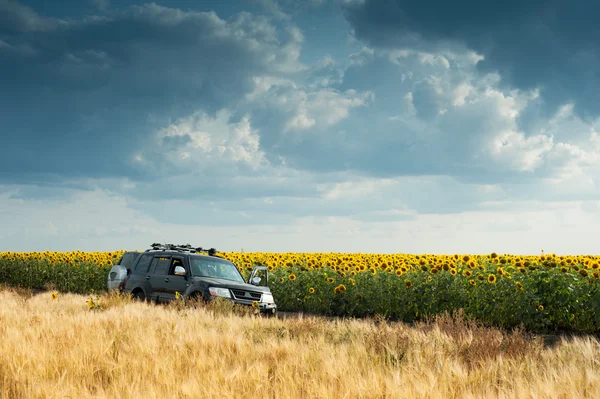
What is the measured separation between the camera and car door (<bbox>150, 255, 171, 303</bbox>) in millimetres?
15414

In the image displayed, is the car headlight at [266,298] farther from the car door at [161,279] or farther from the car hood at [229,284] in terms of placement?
the car door at [161,279]

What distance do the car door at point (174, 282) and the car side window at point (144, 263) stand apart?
1.09 meters

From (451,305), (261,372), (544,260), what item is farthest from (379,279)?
(261,372)

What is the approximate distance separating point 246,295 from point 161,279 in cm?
263

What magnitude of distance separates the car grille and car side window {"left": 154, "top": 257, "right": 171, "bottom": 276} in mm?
2314

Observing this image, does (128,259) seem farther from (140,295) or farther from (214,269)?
(214,269)

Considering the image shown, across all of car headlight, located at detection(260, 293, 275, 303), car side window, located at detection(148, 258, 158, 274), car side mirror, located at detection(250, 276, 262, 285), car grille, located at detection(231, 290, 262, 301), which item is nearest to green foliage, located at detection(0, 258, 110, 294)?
car side window, located at detection(148, 258, 158, 274)

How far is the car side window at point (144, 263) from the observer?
16312 millimetres

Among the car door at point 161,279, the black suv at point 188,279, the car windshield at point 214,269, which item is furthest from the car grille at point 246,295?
the car door at point 161,279

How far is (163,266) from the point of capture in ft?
51.7

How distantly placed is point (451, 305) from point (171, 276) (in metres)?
7.51

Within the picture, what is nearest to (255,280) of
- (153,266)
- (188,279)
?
(188,279)

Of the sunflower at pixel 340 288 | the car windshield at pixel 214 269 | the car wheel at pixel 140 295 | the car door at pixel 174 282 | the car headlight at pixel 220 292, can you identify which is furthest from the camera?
the sunflower at pixel 340 288

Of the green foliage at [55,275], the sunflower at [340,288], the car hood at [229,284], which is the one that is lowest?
the green foliage at [55,275]
